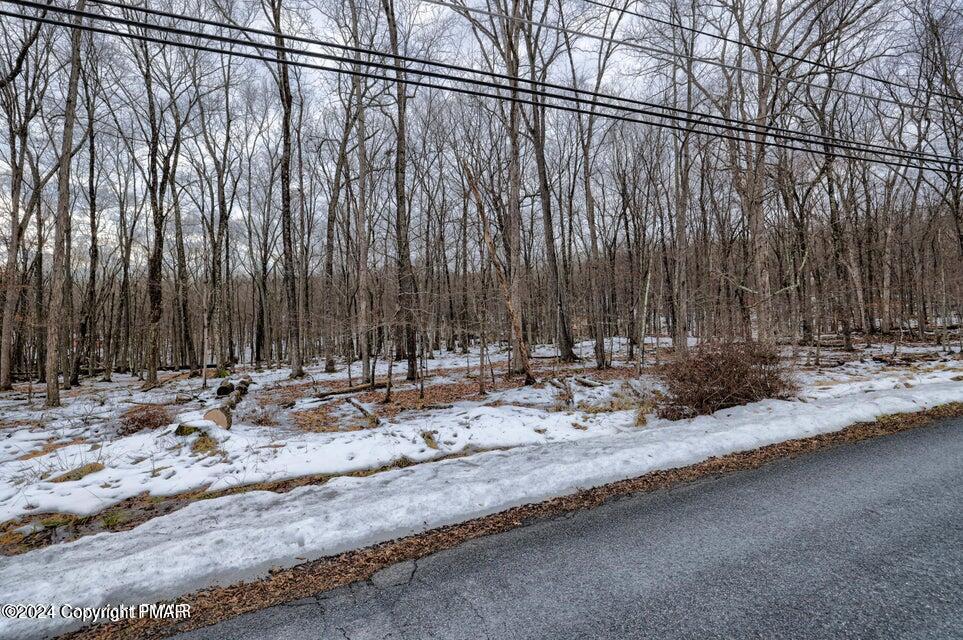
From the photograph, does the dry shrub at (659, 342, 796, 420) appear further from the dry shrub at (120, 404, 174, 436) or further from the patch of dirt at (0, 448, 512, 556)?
the dry shrub at (120, 404, 174, 436)

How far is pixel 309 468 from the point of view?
5.34m

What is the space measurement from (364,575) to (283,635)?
0.64 m

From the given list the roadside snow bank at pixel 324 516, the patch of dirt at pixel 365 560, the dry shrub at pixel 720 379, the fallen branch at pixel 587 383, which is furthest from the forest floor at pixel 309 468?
the fallen branch at pixel 587 383

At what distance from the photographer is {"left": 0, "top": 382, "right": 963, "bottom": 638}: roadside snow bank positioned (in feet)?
9.31

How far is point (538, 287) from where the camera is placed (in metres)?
35.9

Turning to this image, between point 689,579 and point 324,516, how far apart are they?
3059mm

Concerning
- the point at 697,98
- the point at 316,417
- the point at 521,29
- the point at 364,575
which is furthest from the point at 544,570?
the point at 697,98

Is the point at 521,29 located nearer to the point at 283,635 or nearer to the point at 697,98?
the point at 697,98

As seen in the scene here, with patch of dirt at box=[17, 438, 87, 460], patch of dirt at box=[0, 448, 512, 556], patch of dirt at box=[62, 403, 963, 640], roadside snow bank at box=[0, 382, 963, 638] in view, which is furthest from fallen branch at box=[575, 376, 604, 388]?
patch of dirt at box=[17, 438, 87, 460]

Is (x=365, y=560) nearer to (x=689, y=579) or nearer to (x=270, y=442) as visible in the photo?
(x=689, y=579)

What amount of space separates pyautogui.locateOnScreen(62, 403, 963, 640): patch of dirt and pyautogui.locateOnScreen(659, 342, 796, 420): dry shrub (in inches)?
74.2

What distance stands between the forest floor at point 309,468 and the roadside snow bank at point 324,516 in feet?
0.06

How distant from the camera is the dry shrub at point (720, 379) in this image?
6.98m

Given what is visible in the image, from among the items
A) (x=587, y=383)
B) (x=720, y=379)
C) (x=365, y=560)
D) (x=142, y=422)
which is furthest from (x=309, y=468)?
(x=587, y=383)
